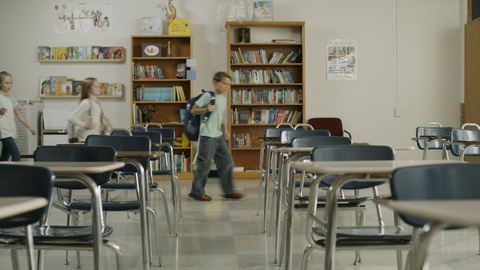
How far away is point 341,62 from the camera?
408 inches

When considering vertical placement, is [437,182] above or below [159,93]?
below

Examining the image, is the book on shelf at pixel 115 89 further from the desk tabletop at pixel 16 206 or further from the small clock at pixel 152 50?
the desk tabletop at pixel 16 206

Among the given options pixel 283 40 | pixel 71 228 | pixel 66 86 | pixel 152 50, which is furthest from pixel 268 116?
pixel 71 228

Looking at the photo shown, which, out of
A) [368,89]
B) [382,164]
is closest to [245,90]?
[368,89]

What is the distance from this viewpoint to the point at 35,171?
218 centimetres

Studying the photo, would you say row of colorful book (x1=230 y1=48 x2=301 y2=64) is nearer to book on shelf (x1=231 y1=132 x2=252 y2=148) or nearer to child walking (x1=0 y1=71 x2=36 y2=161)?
book on shelf (x1=231 y1=132 x2=252 y2=148)

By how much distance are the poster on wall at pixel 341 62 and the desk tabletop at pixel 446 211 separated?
29.3 feet

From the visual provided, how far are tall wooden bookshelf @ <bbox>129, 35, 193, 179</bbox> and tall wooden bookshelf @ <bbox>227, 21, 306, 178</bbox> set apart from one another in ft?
2.32

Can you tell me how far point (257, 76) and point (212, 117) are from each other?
3.19 meters

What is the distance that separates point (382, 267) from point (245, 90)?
6.25 metres

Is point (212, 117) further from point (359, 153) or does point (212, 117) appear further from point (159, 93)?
point (359, 153)

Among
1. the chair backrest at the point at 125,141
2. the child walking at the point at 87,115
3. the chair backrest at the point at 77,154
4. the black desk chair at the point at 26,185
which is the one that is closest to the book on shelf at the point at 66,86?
the child walking at the point at 87,115

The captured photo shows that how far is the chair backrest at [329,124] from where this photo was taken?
398 inches

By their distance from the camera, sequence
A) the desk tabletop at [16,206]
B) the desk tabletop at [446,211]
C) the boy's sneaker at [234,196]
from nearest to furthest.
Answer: the desk tabletop at [446,211] < the desk tabletop at [16,206] < the boy's sneaker at [234,196]
